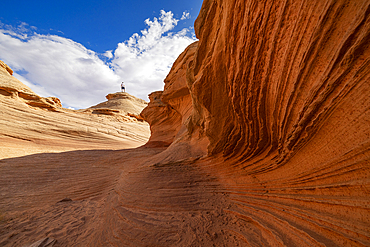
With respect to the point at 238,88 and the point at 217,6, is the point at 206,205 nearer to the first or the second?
the point at 238,88

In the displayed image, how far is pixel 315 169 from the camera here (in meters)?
1.96

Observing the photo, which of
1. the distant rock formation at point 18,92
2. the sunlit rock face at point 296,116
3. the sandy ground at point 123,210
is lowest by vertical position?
the sandy ground at point 123,210

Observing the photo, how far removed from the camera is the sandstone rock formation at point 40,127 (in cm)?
1015

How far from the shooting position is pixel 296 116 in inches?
84.5

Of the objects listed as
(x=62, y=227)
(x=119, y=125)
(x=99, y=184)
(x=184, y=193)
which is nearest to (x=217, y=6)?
(x=184, y=193)

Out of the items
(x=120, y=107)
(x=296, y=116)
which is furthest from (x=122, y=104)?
(x=296, y=116)

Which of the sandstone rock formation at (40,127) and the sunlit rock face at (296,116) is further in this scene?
the sandstone rock formation at (40,127)

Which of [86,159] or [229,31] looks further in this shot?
[86,159]

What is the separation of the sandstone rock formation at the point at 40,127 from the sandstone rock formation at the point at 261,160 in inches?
307

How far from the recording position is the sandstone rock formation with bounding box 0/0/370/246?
1.52m

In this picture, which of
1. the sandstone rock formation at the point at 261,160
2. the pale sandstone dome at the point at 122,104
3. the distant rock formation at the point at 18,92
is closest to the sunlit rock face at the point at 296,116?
the sandstone rock formation at the point at 261,160

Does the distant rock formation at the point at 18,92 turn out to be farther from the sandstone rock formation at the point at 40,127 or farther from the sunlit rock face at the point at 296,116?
the sunlit rock face at the point at 296,116

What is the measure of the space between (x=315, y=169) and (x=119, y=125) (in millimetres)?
19972

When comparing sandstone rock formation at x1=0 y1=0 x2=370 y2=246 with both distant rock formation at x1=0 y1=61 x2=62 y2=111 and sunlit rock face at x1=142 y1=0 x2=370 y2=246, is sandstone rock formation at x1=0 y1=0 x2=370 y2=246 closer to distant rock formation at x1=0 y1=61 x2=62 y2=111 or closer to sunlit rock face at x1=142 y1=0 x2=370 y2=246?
sunlit rock face at x1=142 y1=0 x2=370 y2=246
